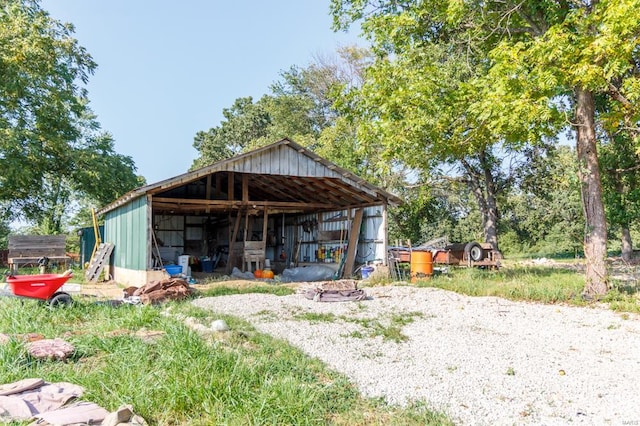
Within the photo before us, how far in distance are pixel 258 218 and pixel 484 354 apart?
52.3ft

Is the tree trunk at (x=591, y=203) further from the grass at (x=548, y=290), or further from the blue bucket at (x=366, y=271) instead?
the blue bucket at (x=366, y=271)

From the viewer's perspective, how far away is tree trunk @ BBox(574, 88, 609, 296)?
30.3ft

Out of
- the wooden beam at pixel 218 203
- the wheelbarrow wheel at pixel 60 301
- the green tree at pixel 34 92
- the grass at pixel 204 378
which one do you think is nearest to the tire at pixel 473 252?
the wooden beam at pixel 218 203

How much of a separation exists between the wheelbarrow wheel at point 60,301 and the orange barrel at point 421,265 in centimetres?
891

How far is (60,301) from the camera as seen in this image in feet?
24.6

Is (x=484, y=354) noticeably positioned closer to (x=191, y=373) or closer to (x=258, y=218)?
(x=191, y=373)

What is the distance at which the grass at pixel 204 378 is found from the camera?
343cm

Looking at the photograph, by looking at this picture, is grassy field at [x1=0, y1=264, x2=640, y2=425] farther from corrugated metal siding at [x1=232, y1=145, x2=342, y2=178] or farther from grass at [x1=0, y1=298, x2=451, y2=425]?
corrugated metal siding at [x1=232, y1=145, x2=342, y2=178]

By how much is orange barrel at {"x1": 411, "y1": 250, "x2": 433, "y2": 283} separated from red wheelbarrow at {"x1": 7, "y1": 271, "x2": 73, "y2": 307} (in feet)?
29.8

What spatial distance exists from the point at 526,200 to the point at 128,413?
34.0 metres

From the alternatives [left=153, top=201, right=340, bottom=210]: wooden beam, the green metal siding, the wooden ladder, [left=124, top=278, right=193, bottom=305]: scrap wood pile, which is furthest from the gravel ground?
the wooden ladder

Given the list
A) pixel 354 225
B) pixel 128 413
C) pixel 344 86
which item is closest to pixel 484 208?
pixel 354 225

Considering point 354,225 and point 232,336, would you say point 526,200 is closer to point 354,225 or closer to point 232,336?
point 354,225

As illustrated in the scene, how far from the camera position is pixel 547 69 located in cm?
847
